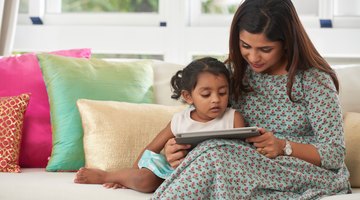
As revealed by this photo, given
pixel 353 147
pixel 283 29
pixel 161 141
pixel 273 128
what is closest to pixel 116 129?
pixel 161 141

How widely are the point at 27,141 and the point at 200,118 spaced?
78 centimetres

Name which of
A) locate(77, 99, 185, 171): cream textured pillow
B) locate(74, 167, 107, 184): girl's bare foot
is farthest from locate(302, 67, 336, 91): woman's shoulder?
locate(74, 167, 107, 184): girl's bare foot

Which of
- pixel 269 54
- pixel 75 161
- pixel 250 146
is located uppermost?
pixel 269 54

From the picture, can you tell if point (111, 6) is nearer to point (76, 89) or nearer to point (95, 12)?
point (95, 12)

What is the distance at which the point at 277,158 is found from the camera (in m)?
2.28

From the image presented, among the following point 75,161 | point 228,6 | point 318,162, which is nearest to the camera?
point 318,162

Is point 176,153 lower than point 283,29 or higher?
lower

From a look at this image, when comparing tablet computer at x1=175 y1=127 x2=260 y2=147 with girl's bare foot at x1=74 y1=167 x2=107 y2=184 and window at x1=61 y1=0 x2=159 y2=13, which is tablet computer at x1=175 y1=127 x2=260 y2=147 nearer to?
girl's bare foot at x1=74 y1=167 x2=107 y2=184

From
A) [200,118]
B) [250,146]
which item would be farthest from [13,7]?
[250,146]

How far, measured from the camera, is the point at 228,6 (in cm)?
399

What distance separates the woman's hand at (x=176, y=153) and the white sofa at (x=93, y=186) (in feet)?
0.46

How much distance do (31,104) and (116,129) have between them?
43 cm

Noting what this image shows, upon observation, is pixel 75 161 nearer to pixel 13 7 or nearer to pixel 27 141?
pixel 27 141

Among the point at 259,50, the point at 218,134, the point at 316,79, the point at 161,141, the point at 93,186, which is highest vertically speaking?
the point at 259,50
